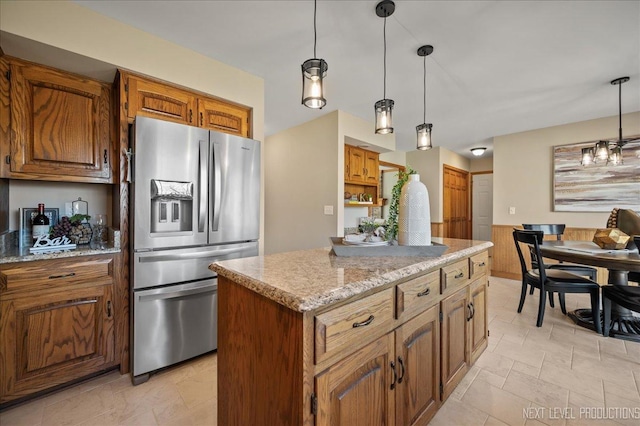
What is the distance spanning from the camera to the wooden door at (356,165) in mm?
4123

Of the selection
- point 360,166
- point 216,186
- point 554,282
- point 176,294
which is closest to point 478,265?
point 554,282

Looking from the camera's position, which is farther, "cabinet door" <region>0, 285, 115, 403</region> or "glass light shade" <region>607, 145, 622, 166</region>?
"glass light shade" <region>607, 145, 622, 166</region>

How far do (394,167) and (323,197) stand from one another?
2.70 m

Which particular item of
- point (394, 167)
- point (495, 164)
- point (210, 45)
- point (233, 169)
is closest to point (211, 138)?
point (233, 169)

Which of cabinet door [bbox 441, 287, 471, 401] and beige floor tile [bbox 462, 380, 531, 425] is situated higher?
cabinet door [bbox 441, 287, 471, 401]

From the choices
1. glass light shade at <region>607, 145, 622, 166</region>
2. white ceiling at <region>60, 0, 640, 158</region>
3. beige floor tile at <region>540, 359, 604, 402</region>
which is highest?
white ceiling at <region>60, 0, 640, 158</region>

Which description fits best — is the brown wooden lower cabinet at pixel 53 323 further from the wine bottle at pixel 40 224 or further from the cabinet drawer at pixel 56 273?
the wine bottle at pixel 40 224

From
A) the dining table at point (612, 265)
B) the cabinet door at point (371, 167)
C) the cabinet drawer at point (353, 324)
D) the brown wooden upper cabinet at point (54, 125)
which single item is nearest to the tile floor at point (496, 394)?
the dining table at point (612, 265)

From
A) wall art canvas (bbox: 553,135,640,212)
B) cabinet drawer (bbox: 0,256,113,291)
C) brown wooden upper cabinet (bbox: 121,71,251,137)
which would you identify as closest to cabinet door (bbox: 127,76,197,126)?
brown wooden upper cabinet (bbox: 121,71,251,137)

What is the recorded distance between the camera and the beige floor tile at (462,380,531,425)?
158cm

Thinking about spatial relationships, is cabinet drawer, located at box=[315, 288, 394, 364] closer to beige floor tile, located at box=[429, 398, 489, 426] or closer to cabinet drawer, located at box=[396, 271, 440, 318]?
cabinet drawer, located at box=[396, 271, 440, 318]

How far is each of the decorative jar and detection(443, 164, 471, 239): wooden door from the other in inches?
189

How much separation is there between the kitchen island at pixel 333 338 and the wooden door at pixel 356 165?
107 inches

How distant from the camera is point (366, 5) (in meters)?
1.80
